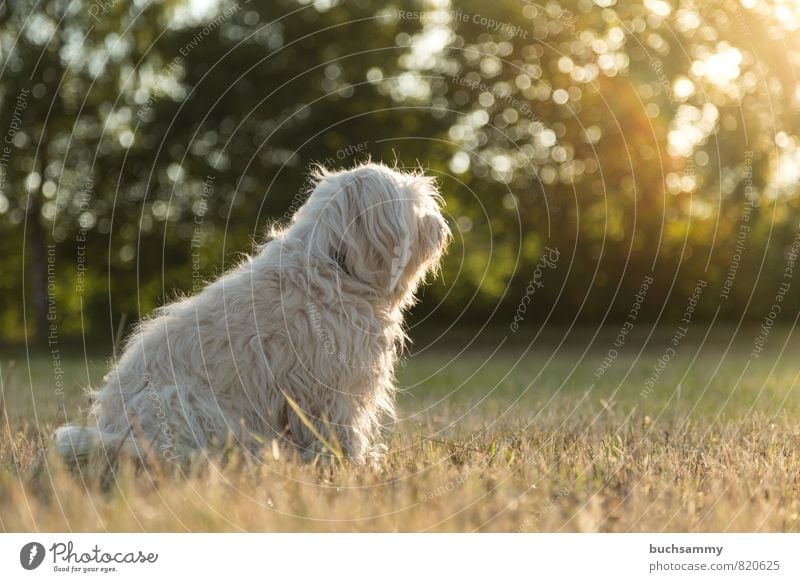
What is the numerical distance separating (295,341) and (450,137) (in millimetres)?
15221

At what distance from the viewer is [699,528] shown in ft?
12.6

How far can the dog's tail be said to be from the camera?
15.5ft

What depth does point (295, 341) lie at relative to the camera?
17.2 feet

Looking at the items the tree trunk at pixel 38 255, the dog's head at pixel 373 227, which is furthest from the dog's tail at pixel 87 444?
the tree trunk at pixel 38 255

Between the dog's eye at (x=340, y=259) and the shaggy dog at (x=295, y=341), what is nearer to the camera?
the shaggy dog at (x=295, y=341)

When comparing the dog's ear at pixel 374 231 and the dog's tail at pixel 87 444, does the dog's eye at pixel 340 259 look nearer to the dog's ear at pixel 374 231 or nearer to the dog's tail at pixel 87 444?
the dog's ear at pixel 374 231

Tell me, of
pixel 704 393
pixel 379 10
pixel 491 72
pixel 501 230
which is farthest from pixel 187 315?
pixel 379 10

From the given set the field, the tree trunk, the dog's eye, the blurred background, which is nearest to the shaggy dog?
the dog's eye

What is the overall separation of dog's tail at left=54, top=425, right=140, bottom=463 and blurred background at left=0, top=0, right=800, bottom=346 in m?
13.2

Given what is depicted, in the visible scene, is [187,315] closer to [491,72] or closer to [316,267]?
[316,267]

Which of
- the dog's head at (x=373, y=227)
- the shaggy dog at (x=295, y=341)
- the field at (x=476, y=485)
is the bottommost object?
the field at (x=476, y=485)

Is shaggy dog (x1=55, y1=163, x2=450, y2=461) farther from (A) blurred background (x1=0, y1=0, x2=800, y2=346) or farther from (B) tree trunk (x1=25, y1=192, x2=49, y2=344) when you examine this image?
(B) tree trunk (x1=25, y1=192, x2=49, y2=344)

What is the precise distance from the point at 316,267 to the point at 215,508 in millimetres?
2052

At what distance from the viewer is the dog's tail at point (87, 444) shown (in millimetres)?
4711
